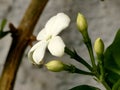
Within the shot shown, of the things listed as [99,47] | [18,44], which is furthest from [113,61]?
[18,44]

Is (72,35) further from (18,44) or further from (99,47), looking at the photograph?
(99,47)

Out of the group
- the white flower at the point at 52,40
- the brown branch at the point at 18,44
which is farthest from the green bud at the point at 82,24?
the brown branch at the point at 18,44

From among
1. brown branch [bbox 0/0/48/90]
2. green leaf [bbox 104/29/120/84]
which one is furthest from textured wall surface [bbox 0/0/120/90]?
green leaf [bbox 104/29/120/84]

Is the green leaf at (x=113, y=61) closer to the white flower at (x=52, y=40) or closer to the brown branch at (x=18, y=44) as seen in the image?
the white flower at (x=52, y=40)

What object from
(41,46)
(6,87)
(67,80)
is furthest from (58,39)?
(67,80)

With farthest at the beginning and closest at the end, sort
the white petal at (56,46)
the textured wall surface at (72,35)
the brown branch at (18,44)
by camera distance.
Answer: the textured wall surface at (72,35)
the brown branch at (18,44)
the white petal at (56,46)

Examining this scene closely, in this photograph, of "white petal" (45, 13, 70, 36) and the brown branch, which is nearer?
"white petal" (45, 13, 70, 36)

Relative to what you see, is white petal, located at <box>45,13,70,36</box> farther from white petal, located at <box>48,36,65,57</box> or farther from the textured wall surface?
the textured wall surface

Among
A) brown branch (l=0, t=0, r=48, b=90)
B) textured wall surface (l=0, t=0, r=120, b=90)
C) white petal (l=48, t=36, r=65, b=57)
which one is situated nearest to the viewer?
white petal (l=48, t=36, r=65, b=57)

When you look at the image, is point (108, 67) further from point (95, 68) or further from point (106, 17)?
point (106, 17)
